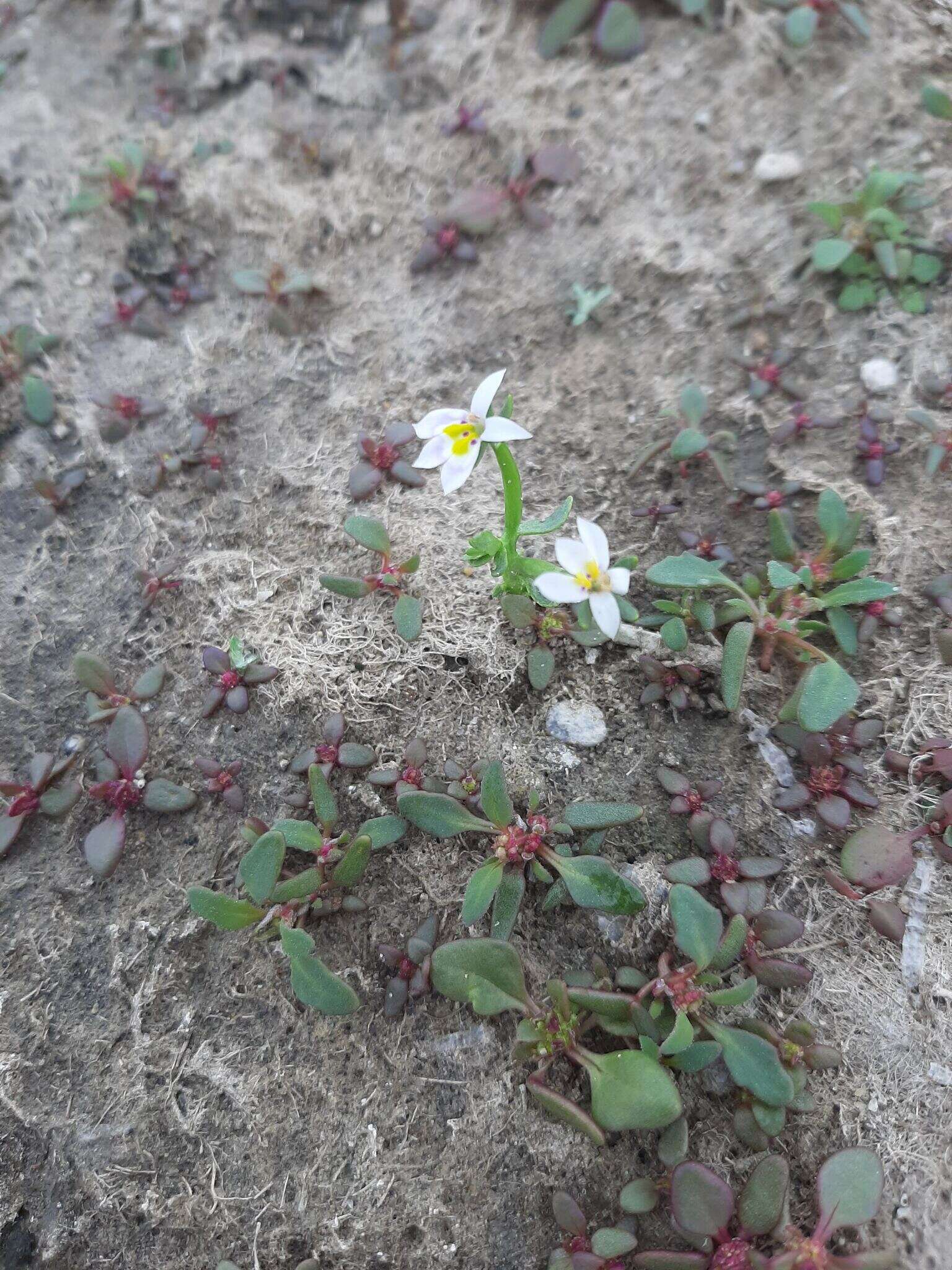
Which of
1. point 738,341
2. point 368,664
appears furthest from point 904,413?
point 368,664

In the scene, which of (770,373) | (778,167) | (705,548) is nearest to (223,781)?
(705,548)

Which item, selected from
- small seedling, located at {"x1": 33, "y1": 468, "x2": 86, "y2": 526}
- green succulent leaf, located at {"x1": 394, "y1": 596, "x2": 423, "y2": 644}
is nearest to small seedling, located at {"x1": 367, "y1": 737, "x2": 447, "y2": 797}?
green succulent leaf, located at {"x1": 394, "y1": 596, "x2": 423, "y2": 644}

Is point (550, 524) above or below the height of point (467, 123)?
below

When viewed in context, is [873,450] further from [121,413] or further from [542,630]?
[121,413]

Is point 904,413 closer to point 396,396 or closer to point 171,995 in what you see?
point 396,396

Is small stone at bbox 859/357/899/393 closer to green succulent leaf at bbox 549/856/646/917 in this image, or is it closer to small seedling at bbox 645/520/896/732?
small seedling at bbox 645/520/896/732
